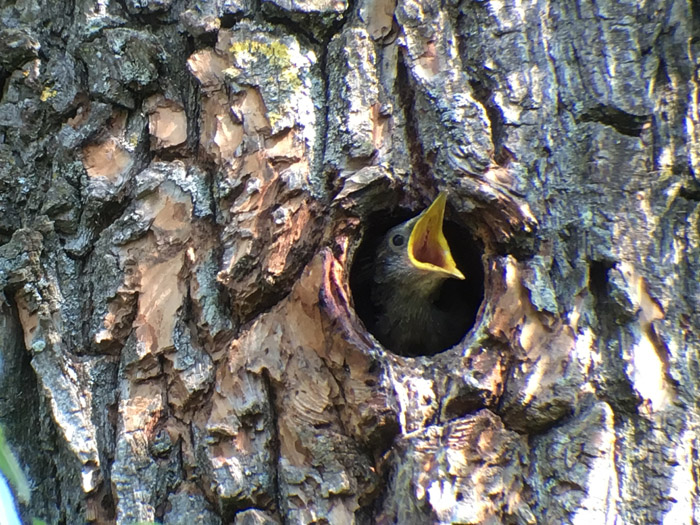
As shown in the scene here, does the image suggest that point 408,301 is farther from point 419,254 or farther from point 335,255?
point 335,255

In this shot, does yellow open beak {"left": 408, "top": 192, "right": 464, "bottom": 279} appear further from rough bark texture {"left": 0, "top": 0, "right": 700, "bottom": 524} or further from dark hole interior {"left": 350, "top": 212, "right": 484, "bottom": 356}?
rough bark texture {"left": 0, "top": 0, "right": 700, "bottom": 524}

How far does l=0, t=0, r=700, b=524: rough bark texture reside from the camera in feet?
5.30

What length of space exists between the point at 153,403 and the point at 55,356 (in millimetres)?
306

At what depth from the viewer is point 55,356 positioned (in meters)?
1.80

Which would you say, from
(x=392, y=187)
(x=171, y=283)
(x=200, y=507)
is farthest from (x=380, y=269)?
(x=200, y=507)

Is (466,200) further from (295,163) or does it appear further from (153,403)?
(153,403)

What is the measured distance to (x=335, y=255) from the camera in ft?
6.10

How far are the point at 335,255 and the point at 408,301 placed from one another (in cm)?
114

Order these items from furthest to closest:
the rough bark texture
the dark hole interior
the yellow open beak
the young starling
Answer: the young starling → the dark hole interior → the yellow open beak → the rough bark texture

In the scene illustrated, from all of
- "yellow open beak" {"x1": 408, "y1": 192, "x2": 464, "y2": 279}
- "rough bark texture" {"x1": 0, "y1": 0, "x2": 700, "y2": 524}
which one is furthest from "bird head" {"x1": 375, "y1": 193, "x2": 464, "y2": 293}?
"rough bark texture" {"x1": 0, "y1": 0, "x2": 700, "y2": 524}

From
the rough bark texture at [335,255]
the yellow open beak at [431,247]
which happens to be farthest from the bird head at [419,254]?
the rough bark texture at [335,255]

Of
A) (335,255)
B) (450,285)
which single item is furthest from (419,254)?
(335,255)

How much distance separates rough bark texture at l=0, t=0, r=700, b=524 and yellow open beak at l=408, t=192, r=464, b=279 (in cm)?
19

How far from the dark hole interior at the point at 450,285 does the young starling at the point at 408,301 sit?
0.07 feet
